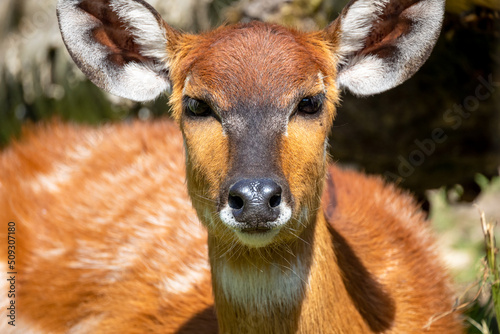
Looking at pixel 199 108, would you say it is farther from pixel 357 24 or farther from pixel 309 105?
pixel 357 24

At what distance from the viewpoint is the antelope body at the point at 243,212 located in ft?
10.2

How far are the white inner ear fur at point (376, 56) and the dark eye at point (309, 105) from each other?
0.41 m

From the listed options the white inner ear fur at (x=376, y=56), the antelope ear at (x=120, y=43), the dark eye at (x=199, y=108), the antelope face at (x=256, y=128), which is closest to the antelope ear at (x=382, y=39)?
the white inner ear fur at (x=376, y=56)

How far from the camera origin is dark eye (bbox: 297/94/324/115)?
323 cm

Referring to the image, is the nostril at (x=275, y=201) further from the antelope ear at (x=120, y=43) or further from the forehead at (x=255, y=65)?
the antelope ear at (x=120, y=43)

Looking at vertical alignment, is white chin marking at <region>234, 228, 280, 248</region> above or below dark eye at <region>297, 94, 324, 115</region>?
below

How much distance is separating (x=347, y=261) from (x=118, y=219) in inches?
75.7

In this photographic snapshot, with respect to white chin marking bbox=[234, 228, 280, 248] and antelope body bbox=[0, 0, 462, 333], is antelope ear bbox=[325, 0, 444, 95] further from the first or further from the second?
white chin marking bbox=[234, 228, 280, 248]

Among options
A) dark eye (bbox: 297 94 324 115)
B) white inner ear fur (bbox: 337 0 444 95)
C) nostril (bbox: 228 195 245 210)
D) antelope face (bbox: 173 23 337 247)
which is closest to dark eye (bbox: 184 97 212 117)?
antelope face (bbox: 173 23 337 247)

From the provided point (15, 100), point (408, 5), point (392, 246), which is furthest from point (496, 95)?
point (15, 100)

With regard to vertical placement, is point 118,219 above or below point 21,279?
above

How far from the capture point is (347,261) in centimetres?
372

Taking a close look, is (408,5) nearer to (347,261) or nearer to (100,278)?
(347,261)

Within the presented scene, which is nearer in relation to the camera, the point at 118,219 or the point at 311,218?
the point at 311,218
